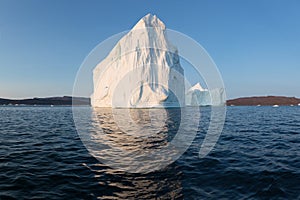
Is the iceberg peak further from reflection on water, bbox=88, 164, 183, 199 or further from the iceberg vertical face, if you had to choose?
reflection on water, bbox=88, 164, 183, 199

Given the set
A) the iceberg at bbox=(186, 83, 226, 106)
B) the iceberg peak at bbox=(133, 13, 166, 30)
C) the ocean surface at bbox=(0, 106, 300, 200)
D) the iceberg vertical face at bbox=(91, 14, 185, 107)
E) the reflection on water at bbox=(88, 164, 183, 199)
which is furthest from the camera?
the iceberg at bbox=(186, 83, 226, 106)

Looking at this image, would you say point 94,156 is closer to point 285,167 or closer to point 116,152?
point 116,152

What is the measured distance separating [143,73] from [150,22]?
2189 centimetres

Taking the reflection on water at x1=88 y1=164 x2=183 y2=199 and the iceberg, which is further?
the iceberg

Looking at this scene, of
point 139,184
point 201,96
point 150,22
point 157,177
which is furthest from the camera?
point 201,96

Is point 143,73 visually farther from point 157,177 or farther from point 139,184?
point 139,184

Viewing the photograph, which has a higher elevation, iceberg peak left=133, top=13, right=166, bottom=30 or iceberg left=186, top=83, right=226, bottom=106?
iceberg peak left=133, top=13, right=166, bottom=30

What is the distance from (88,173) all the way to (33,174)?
1725mm

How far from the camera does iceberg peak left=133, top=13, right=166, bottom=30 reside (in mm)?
71150

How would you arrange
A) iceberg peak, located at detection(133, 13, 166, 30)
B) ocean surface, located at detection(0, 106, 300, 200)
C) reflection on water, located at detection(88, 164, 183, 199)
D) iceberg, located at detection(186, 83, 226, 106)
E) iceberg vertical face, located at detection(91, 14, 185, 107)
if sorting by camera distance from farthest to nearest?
iceberg, located at detection(186, 83, 226, 106) < iceberg peak, located at detection(133, 13, 166, 30) < iceberg vertical face, located at detection(91, 14, 185, 107) < ocean surface, located at detection(0, 106, 300, 200) < reflection on water, located at detection(88, 164, 183, 199)

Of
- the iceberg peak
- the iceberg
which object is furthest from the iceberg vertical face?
the iceberg

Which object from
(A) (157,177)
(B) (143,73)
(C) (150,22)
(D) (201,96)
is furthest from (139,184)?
(D) (201,96)

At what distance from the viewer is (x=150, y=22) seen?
73.4 metres

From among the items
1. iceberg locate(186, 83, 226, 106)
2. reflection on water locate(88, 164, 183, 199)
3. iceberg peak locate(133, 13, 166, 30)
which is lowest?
reflection on water locate(88, 164, 183, 199)
